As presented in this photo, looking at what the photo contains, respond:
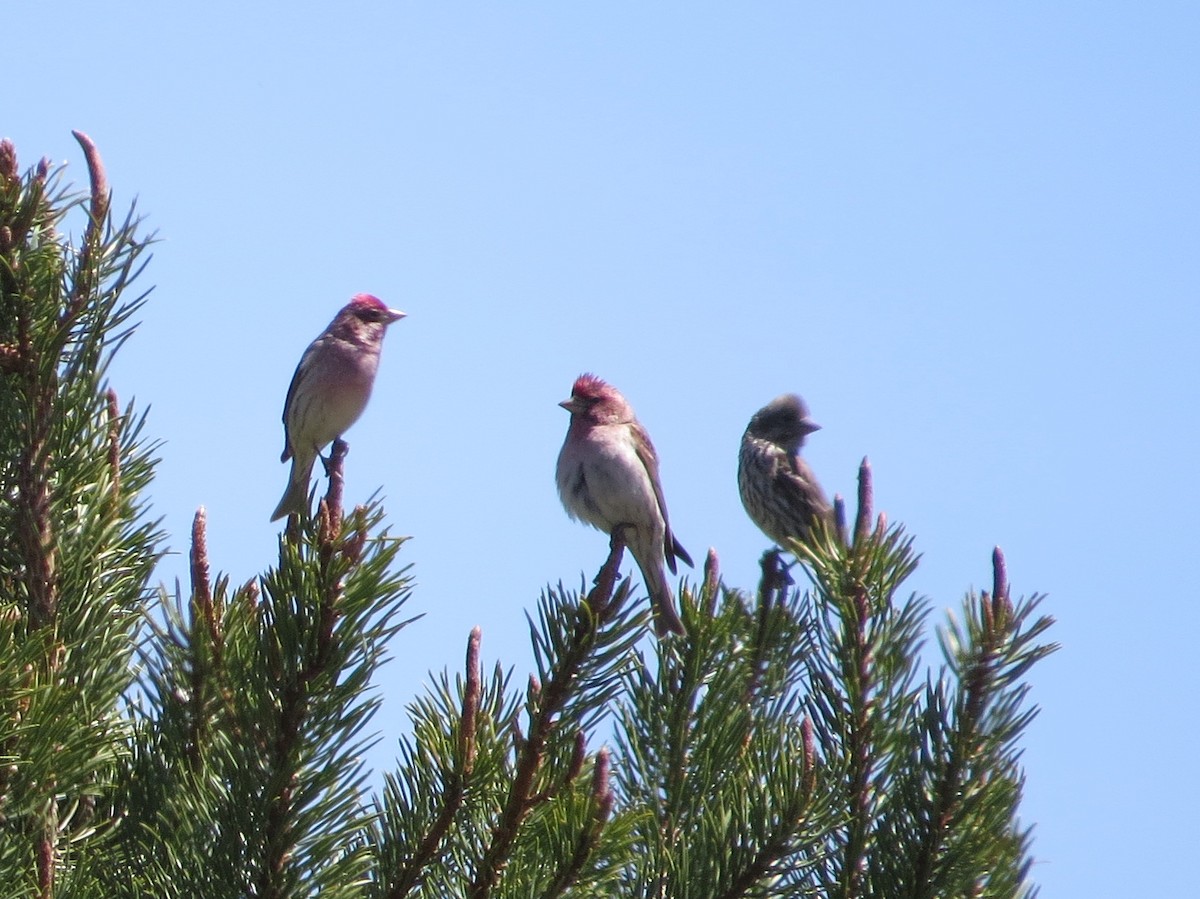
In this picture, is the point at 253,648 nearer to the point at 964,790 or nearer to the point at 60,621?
the point at 60,621

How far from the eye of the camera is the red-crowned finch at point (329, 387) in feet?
23.3

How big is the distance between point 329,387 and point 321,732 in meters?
5.31

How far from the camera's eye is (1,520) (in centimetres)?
210

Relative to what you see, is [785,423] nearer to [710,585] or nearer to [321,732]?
[710,585]

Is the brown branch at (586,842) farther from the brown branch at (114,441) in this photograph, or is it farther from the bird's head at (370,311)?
the bird's head at (370,311)

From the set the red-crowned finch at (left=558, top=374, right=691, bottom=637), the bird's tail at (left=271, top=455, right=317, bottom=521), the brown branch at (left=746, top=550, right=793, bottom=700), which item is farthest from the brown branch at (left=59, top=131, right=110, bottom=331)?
the bird's tail at (left=271, top=455, right=317, bottom=521)

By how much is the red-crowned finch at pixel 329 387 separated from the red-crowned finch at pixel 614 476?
1269 mm

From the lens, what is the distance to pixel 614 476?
6.28 metres

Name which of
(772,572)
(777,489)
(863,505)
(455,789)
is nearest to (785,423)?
(777,489)

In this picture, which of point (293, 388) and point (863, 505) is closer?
point (863, 505)

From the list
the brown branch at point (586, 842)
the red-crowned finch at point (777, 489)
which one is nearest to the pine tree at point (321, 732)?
the brown branch at point (586, 842)

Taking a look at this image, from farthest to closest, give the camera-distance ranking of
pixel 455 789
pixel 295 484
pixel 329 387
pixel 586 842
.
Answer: pixel 295 484 → pixel 329 387 → pixel 455 789 → pixel 586 842

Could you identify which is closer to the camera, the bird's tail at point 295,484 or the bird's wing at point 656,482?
the bird's wing at point 656,482

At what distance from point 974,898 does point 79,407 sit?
176cm
